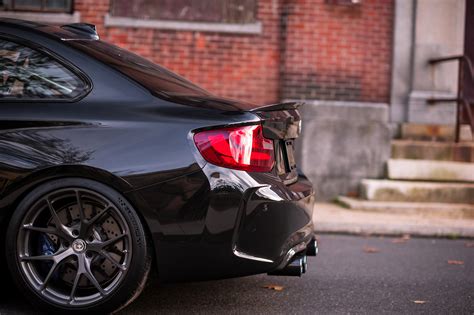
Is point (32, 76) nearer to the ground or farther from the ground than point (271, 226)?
farther from the ground

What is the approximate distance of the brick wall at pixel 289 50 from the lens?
9617mm

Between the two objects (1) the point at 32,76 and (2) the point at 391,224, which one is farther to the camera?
(2) the point at 391,224

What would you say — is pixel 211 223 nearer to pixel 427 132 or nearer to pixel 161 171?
pixel 161 171

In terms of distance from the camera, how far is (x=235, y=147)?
3684 mm

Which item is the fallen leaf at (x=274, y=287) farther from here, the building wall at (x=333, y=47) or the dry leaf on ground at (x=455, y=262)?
the building wall at (x=333, y=47)

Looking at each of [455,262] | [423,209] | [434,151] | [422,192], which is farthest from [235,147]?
[434,151]

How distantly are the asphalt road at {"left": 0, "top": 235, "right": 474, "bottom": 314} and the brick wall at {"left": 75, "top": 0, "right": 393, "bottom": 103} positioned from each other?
3927 mm

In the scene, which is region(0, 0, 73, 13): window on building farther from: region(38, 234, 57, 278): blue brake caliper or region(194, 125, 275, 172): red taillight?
region(194, 125, 275, 172): red taillight

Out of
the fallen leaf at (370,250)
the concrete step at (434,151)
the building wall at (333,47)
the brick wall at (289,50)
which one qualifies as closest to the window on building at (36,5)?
the brick wall at (289,50)

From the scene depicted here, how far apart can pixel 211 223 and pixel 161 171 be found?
0.38 meters

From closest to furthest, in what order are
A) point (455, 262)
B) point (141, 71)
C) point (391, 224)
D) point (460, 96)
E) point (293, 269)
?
point (293, 269) → point (141, 71) → point (455, 262) → point (391, 224) → point (460, 96)

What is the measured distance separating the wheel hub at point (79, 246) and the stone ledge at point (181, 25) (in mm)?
6355

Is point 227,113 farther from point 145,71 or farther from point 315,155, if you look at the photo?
point 315,155

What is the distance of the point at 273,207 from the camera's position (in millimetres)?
3736
